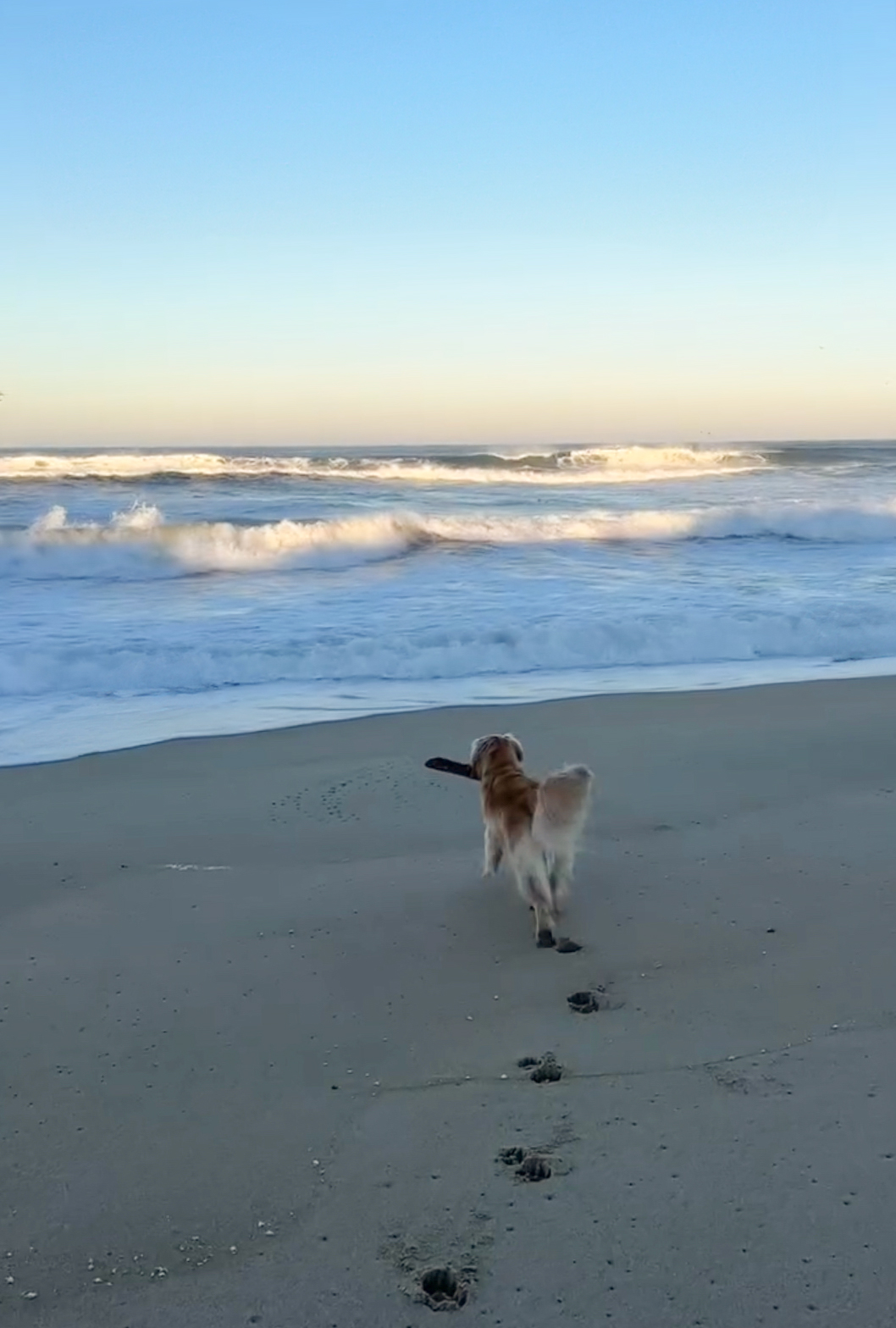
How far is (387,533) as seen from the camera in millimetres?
17609

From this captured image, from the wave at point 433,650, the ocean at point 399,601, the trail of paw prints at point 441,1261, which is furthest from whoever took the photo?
the wave at point 433,650

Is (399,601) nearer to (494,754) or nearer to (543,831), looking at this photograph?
(494,754)

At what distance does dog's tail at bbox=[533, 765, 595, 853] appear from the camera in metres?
3.54

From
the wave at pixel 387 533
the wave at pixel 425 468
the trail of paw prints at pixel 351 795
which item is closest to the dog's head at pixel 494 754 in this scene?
the trail of paw prints at pixel 351 795

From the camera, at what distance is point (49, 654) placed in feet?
26.9

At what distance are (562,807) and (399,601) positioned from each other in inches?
298

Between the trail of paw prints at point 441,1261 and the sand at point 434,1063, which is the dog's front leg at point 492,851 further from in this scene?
the trail of paw prints at point 441,1261

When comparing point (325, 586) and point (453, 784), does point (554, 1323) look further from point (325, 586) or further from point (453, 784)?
point (325, 586)

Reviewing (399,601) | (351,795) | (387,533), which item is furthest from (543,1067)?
(387,533)

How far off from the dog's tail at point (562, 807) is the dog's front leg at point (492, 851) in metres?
0.30

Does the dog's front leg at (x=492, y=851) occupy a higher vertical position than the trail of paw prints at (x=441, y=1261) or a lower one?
higher

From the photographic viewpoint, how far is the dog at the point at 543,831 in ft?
11.6

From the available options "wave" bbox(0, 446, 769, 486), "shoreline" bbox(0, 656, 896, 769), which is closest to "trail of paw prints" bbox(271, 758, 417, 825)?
"shoreline" bbox(0, 656, 896, 769)

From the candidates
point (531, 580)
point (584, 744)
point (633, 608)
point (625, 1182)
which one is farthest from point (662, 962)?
point (531, 580)
